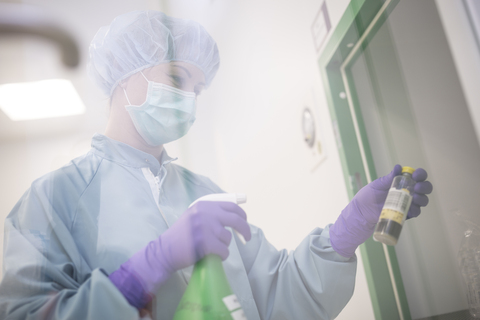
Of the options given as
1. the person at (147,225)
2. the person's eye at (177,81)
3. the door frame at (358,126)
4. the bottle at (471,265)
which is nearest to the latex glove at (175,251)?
the person at (147,225)

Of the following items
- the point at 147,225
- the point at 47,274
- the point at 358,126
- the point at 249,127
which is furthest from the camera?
the point at 358,126

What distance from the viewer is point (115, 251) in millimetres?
582

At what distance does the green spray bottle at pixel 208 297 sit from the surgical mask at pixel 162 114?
280 millimetres

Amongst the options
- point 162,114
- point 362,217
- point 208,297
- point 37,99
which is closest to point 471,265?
point 362,217

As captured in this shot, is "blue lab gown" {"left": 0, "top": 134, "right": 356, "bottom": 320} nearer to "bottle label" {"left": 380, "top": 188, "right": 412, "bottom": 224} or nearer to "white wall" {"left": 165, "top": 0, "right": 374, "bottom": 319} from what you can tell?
"white wall" {"left": 165, "top": 0, "right": 374, "bottom": 319}

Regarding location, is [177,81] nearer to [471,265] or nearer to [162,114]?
[162,114]

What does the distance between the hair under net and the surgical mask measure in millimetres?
61

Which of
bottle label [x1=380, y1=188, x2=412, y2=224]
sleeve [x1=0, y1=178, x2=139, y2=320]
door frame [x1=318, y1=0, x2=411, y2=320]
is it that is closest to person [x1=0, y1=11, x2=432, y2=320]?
sleeve [x1=0, y1=178, x2=139, y2=320]

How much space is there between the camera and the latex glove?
1.83 feet

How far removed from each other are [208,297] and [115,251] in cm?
18

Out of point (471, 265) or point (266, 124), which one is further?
point (471, 265)

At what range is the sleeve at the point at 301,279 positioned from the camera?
0.80 m

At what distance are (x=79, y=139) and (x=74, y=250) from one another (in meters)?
0.21

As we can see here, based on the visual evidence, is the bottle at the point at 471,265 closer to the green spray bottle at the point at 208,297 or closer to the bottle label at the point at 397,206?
the bottle label at the point at 397,206
